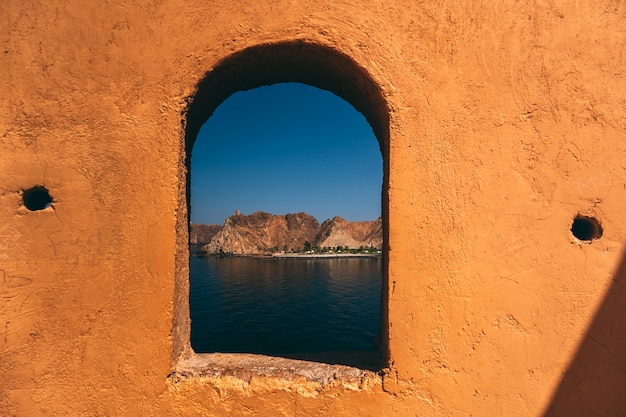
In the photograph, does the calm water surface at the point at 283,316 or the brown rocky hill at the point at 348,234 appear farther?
the brown rocky hill at the point at 348,234

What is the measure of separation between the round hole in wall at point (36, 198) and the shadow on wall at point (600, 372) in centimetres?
437

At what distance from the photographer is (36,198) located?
242 centimetres

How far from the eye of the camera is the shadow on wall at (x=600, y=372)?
2189 mm

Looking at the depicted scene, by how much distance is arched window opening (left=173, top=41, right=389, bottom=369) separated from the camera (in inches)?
96.7

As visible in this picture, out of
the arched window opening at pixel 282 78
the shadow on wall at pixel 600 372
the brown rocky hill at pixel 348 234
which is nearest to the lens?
the shadow on wall at pixel 600 372

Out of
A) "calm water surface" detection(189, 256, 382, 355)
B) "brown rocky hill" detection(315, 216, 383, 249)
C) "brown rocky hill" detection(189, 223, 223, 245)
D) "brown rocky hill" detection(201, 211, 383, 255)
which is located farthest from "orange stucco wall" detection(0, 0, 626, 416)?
"brown rocky hill" detection(189, 223, 223, 245)

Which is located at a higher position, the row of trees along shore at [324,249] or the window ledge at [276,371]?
the window ledge at [276,371]

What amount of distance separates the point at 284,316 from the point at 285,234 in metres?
51.5

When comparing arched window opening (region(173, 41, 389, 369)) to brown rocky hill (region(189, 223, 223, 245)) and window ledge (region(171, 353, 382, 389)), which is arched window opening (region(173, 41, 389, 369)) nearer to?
window ledge (region(171, 353, 382, 389))

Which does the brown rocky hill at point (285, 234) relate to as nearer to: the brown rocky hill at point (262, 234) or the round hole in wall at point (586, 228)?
the brown rocky hill at point (262, 234)

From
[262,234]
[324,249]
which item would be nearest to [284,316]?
[324,249]

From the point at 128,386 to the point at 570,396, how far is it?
3430 millimetres

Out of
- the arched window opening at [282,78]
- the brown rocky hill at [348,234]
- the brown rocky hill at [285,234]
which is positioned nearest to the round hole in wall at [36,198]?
the arched window opening at [282,78]

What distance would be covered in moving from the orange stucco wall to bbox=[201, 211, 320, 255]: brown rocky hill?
2229 inches
